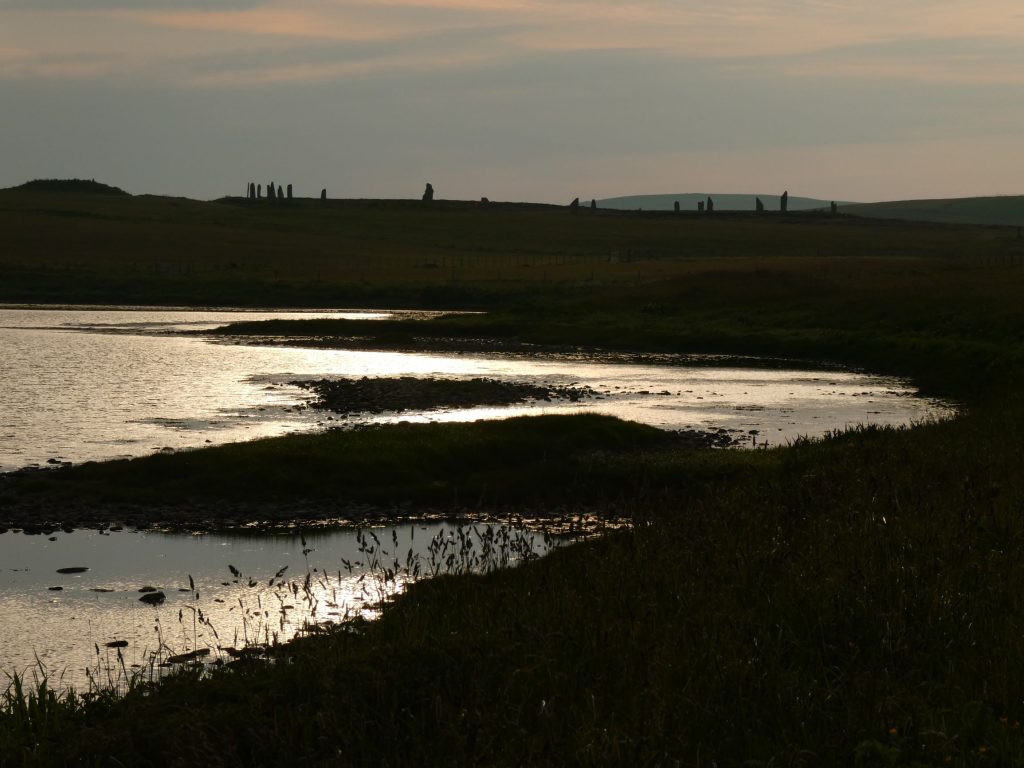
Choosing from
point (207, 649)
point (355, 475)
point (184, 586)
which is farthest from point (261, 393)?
point (207, 649)

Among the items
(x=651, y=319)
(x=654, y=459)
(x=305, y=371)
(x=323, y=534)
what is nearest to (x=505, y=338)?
(x=651, y=319)

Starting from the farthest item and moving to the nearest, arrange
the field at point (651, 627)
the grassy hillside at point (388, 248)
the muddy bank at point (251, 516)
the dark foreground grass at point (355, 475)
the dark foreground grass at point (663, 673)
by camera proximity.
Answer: the grassy hillside at point (388, 248) < the dark foreground grass at point (355, 475) < the muddy bank at point (251, 516) < the field at point (651, 627) < the dark foreground grass at point (663, 673)

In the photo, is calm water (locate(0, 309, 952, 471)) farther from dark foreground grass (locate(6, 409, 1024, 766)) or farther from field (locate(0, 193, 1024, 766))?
dark foreground grass (locate(6, 409, 1024, 766))

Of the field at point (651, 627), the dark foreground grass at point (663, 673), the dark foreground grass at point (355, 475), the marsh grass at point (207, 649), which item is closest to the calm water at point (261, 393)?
the dark foreground grass at point (355, 475)

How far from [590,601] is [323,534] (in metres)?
9.99

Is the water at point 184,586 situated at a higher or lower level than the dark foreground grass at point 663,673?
lower

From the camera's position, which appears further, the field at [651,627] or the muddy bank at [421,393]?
the muddy bank at [421,393]

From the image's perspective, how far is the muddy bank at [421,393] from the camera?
126 ft

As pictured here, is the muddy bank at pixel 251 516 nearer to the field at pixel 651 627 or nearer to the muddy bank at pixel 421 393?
the field at pixel 651 627

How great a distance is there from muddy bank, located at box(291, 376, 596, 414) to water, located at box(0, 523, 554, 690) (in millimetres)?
16459

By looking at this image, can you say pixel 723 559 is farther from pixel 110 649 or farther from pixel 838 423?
pixel 838 423

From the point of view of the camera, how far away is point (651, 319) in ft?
230

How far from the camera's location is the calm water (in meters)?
Result: 32.6

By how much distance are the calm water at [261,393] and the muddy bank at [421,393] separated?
1.05 meters
